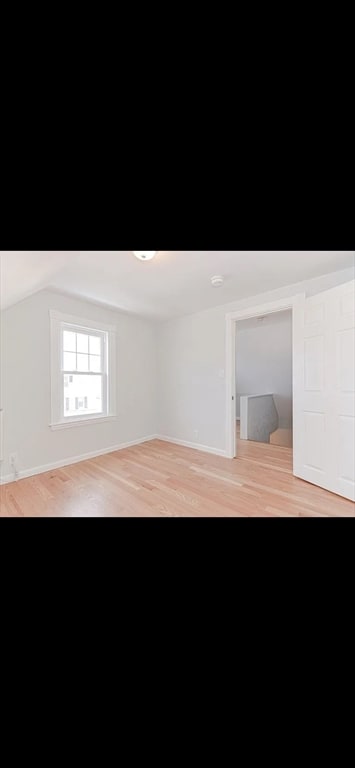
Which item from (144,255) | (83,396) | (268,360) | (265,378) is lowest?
(83,396)

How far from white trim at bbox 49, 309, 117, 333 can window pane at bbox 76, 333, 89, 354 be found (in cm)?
13

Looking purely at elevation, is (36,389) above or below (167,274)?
below

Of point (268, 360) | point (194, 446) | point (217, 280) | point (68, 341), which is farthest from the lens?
point (268, 360)

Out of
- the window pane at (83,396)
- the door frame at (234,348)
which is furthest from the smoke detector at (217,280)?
the window pane at (83,396)

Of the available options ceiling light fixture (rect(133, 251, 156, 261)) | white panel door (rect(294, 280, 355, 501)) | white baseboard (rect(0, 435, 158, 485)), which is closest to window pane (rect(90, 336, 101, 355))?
white baseboard (rect(0, 435, 158, 485))

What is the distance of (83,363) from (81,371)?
0.39ft

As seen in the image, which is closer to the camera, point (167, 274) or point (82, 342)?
point (167, 274)

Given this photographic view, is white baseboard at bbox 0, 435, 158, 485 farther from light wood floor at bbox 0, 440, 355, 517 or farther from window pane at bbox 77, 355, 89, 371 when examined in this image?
window pane at bbox 77, 355, 89, 371

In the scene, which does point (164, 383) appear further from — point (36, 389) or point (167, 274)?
point (167, 274)

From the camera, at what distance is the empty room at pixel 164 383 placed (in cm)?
209

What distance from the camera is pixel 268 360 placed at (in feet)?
16.6

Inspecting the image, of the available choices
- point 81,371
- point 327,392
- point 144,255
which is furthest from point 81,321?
point 327,392
